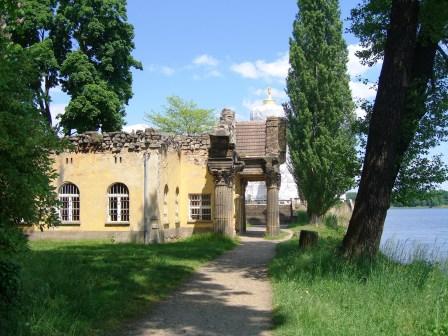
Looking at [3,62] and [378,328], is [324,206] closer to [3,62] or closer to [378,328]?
[378,328]

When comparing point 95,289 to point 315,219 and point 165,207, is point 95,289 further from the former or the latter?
point 315,219

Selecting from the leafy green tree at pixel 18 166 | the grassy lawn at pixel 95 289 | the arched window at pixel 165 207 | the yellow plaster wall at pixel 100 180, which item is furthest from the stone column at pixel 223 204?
the leafy green tree at pixel 18 166

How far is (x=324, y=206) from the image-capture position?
3719cm

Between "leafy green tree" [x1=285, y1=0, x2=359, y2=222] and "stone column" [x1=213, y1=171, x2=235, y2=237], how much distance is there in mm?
11797

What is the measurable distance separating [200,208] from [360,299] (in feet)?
65.2

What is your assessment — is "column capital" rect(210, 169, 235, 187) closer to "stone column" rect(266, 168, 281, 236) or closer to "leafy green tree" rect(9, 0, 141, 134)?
"stone column" rect(266, 168, 281, 236)

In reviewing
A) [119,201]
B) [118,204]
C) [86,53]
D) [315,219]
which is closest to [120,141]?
[119,201]

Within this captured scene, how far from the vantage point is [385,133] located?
489 inches

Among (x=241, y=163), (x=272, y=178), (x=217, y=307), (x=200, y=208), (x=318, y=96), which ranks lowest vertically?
(x=217, y=307)

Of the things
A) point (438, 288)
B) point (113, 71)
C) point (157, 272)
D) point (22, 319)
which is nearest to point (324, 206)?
point (113, 71)

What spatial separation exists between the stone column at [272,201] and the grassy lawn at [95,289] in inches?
501

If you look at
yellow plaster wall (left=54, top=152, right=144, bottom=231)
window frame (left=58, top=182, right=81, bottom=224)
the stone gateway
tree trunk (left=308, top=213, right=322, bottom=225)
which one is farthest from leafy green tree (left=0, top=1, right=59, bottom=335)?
tree trunk (left=308, top=213, right=322, bottom=225)

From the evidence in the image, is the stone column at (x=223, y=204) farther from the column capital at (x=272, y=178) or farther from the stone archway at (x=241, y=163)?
the column capital at (x=272, y=178)

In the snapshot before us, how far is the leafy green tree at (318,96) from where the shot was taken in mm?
36938
